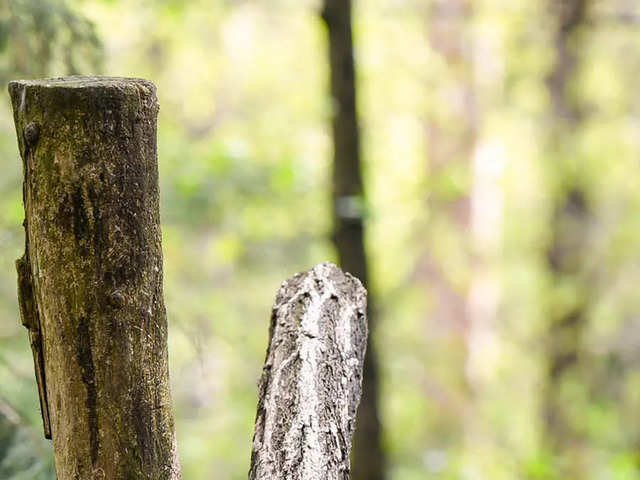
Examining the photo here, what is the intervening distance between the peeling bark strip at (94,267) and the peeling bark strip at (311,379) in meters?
0.26

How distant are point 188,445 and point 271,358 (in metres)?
6.40

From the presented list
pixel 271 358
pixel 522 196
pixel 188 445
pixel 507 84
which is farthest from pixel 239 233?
pixel 522 196

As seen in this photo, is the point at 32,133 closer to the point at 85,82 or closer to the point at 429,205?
the point at 85,82

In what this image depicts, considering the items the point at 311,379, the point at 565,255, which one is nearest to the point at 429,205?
the point at 565,255

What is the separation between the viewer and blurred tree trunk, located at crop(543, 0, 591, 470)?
24.0ft

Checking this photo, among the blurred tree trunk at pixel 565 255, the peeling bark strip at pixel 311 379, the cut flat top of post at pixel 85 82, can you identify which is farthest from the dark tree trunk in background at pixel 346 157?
the blurred tree trunk at pixel 565 255

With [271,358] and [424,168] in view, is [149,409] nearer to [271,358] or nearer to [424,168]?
[271,358]

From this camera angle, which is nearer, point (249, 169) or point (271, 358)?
point (271, 358)

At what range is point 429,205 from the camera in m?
6.84

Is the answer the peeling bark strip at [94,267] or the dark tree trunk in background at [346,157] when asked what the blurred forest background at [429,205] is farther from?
the peeling bark strip at [94,267]

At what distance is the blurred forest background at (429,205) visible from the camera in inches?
212

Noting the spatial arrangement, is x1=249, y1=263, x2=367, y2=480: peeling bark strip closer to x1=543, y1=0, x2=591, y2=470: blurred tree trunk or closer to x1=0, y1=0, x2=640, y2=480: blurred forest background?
x1=0, y1=0, x2=640, y2=480: blurred forest background

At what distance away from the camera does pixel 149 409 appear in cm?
146

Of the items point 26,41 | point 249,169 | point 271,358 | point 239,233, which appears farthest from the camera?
point 239,233
